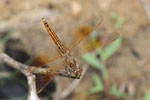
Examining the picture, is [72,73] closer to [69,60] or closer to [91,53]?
[69,60]

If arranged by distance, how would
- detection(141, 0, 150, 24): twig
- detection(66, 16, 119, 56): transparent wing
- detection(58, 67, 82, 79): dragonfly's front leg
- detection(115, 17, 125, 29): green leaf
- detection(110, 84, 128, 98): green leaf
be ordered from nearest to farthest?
detection(58, 67, 82, 79): dragonfly's front leg < detection(66, 16, 119, 56): transparent wing < detection(110, 84, 128, 98): green leaf < detection(115, 17, 125, 29): green leaf < detection(141, 0, 150, 24): twig

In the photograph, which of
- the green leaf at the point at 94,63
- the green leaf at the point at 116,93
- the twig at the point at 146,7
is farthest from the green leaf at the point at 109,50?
the twig at the point at 146,7

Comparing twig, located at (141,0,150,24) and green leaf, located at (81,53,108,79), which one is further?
twig, located at (141,0,150,24)

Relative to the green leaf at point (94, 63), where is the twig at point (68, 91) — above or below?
below

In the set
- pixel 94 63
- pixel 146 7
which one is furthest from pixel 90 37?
pixel 146 7

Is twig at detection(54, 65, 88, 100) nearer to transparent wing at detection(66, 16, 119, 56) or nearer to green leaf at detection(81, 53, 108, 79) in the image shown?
green leaf at detection(81, 53, 108, 79)

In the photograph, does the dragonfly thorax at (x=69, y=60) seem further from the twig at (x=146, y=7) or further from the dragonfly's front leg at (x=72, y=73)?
the twig at (x=146, y=7)

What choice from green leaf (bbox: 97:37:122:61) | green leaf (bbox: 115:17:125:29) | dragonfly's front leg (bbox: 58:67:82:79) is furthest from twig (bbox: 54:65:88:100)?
dragonfly's front leg (bbox: 58:67:82:79)

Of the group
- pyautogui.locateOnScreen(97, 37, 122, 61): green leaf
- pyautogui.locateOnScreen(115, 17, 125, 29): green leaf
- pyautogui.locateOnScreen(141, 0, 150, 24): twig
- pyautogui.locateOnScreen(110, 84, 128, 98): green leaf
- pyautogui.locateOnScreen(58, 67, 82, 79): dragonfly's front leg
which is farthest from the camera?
pyautogui.locateOnScreen(141, 0, 150, 24): twig
